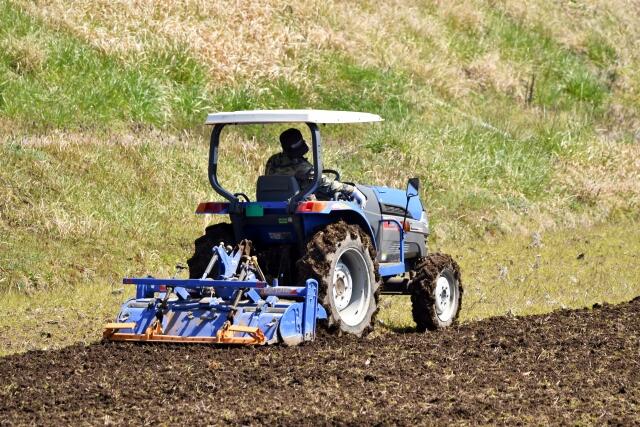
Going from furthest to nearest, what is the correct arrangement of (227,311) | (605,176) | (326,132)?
(605,176), (326,132), (227,311)

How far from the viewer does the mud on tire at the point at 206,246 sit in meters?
10.8

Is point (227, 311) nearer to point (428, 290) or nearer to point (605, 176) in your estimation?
point (428, 290)

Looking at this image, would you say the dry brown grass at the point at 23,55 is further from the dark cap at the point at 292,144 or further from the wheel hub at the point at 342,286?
the wheel hub at the point at 342,286

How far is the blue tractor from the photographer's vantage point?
9.95m

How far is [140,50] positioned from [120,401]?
47.9 feet

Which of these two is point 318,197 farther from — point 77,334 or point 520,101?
point 520,101

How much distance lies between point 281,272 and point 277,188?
2.39 feet

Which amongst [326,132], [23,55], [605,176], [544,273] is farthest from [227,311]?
[605,176]

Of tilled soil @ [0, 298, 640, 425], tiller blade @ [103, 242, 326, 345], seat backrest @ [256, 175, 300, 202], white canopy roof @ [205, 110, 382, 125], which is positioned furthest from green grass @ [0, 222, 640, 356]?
white canopy roof @ [205, 110, 382, 125]

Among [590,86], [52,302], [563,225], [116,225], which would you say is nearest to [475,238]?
[563,225]

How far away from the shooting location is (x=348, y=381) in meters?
8.66

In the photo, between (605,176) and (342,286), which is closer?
(342,286)

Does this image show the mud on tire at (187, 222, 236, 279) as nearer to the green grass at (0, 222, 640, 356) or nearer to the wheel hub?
the wheel hub

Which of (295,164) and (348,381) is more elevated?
(295,164)
